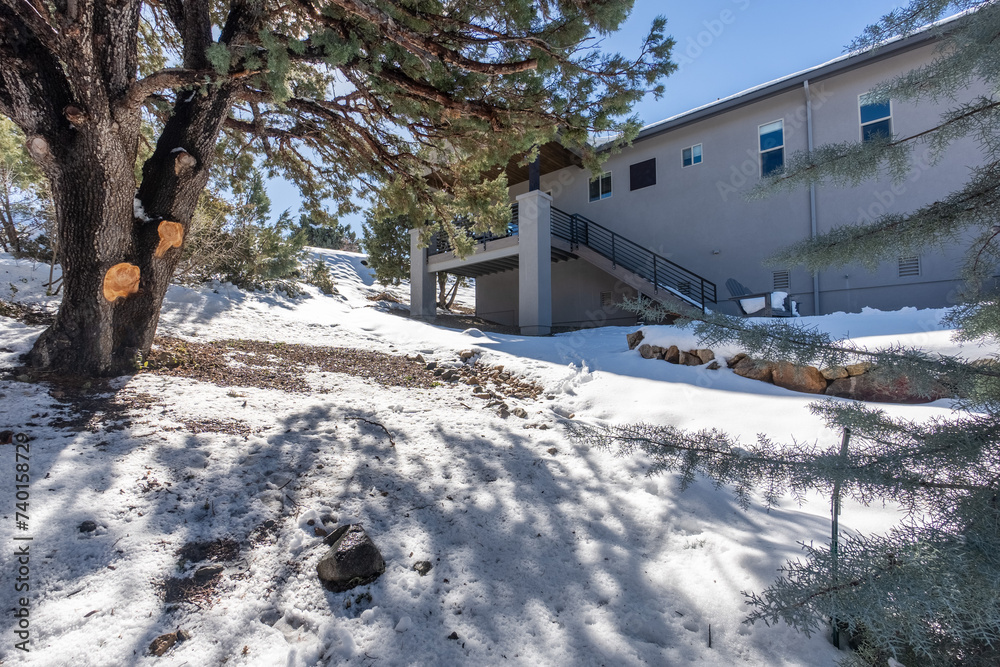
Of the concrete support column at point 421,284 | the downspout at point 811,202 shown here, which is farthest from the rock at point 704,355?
the concrete support column at point 421,284

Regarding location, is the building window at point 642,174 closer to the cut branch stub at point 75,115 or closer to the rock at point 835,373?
the rock at point 835,373

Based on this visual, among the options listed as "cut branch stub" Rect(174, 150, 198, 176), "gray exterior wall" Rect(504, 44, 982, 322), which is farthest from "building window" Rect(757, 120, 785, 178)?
"cut branch stub" Rect(174, 150, 198, 176)

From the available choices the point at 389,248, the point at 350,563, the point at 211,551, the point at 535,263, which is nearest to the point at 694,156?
the point at 535,263

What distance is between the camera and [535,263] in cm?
1160

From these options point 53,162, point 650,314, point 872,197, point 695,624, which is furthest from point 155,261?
point 872,197

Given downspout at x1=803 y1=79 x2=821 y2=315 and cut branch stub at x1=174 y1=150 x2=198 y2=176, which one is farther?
downspout at x1=803 y1=79 x2=821 y2=315

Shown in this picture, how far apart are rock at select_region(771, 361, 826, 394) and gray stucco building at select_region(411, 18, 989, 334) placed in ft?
13.0

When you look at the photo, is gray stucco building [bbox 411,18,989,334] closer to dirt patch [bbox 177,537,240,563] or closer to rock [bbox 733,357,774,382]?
rock [bbox 733,357,774,382]

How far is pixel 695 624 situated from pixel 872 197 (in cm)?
1115

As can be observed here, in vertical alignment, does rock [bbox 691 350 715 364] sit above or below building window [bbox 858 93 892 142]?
below

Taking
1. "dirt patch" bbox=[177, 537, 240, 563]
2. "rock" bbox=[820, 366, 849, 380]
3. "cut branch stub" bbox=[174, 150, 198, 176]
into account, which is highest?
"cut branch stub" bbox=[174, 150, 198, 176]

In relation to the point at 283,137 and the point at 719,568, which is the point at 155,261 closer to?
the point at 283,137

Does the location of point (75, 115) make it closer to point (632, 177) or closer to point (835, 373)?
point (835, 373)

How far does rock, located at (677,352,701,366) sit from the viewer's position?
6317 mm
